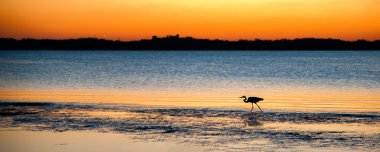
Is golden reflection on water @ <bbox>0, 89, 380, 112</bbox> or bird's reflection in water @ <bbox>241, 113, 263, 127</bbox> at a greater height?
bird's reflection in water @ <bbox>241, 113, 263, 127</bbox>

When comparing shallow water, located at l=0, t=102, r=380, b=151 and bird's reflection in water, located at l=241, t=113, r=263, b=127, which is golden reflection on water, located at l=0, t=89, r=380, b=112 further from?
bird's reflection in water, located at l=241, t=113, r=263, b=127

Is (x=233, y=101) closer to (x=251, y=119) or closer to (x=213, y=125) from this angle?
(x=251, y=119)

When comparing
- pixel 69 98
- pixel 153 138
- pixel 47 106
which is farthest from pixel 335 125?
pixel 69 98

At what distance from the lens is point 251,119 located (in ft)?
Result: 62.5

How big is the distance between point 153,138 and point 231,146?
2.19m

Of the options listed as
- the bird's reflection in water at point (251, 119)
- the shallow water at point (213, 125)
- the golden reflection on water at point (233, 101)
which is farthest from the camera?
the golden reflection on water at point (233, 101)

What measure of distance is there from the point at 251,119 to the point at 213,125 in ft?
7.21

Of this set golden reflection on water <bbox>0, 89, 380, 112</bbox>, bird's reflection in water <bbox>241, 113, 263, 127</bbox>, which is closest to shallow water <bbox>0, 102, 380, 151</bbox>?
bird's reflection in water <bbox>241, 113, 263, 127</bbox>

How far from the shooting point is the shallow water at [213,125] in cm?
1423

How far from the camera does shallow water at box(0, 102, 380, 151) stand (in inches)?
560

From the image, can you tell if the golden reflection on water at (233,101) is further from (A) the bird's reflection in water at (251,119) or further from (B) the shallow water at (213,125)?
(A) the bird's reflection in water at (251,119)

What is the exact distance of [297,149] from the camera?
44.1ft

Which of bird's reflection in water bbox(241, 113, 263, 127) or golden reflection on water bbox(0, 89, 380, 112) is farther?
golden reflection on water bbox(0, 89, 380, 112)

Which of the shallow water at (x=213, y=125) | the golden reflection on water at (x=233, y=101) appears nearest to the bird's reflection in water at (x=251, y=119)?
the shallow water at (x=213, y=125)
